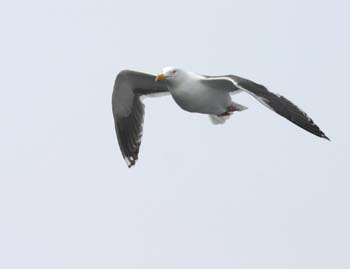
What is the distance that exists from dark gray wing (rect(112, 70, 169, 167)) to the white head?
2.84 meters

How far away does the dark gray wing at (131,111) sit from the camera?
29219mm

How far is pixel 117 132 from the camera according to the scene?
2975 cm

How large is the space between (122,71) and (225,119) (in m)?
2.68

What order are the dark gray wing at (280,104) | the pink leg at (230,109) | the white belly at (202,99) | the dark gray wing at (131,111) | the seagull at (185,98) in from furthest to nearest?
the dark gray wing at (131,111) < the pink leg at (230,109) < the white belly at (202,99) < the seagull at (185,98) < the dark gray wing at (280,104)

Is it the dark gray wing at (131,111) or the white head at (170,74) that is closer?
the white head at (170,74)

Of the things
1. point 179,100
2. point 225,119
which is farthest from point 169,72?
point 225,119

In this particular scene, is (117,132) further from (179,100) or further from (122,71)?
(179,100)

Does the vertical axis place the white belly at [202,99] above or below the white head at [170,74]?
below

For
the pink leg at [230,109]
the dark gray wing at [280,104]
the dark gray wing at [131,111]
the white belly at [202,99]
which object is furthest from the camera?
the dark gray wing at [131,111]

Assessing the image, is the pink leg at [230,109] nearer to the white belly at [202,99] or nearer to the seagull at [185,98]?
the seagull at [185,98]

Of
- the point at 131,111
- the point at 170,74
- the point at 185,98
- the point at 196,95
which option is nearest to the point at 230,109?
the point at 196,95

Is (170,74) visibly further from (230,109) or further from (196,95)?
(230,109)

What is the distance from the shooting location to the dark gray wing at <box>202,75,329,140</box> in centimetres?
2372

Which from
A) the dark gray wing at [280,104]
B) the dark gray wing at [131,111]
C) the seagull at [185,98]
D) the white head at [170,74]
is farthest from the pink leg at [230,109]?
the dark gray wing at [131,111]
